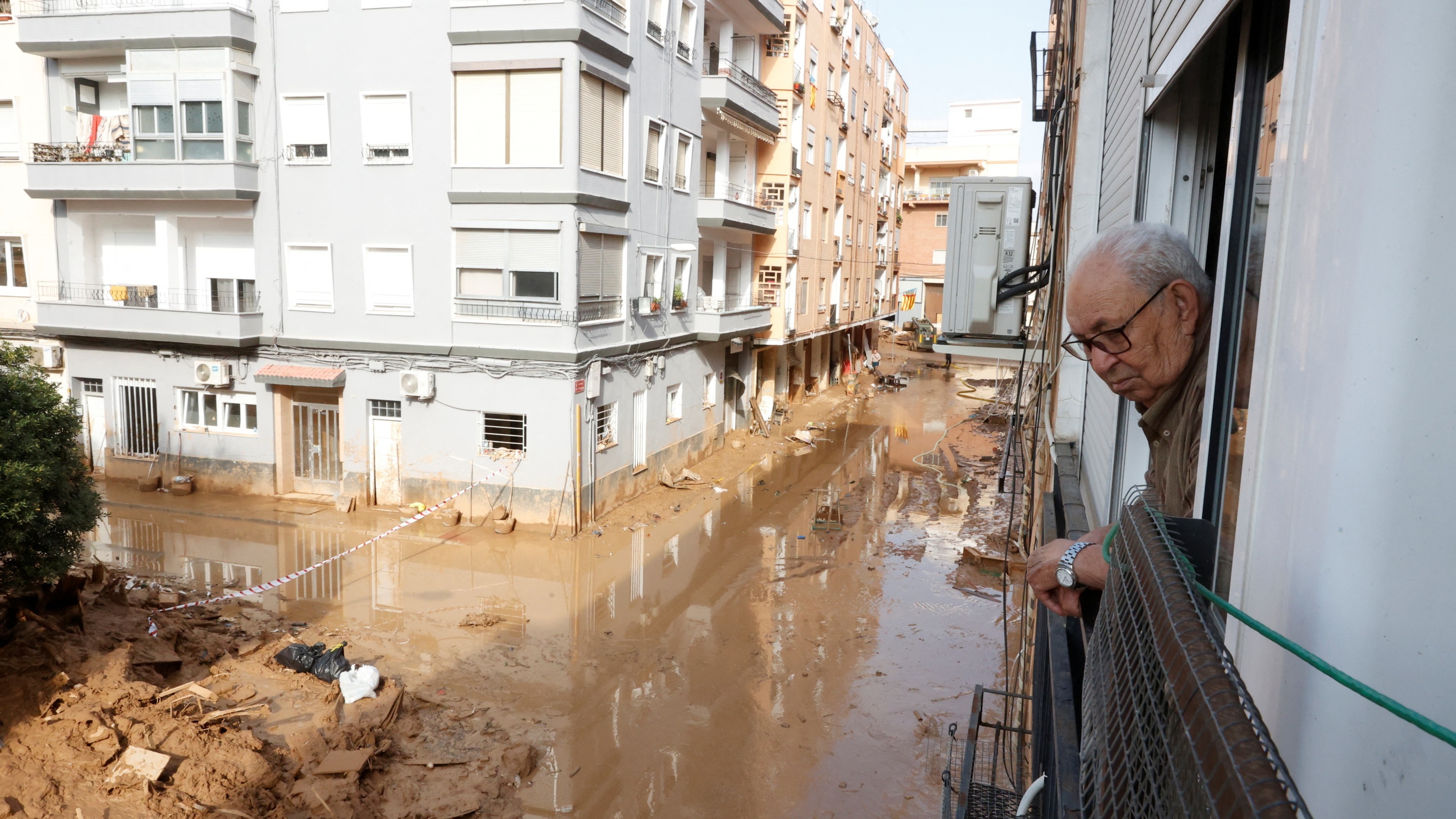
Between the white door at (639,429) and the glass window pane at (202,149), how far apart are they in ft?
30.7

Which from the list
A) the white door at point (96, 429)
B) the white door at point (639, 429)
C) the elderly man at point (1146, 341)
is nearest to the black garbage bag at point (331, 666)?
the white door at point (639, 429)

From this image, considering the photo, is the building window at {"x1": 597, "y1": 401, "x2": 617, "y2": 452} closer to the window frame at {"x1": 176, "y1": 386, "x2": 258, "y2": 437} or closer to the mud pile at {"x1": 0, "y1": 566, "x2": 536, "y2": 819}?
the window frame at {"x1": 176, "y1": 386, "x2": 258, "y2": 437}

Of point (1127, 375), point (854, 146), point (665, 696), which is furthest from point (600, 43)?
point (854, 146)

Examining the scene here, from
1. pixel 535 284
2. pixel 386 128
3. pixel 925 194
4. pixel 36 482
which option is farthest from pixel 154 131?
pixel 925 194

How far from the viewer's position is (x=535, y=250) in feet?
53.7

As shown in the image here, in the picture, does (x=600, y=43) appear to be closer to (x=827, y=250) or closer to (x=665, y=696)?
(x=665, y=696)

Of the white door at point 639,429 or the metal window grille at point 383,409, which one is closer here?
the metal window grille at point 383,409

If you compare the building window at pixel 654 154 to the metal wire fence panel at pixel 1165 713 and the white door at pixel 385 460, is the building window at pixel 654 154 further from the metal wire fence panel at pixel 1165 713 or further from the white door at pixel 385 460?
the metal wire fence panel at pixel 1165 713

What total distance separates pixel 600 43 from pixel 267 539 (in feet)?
35.1

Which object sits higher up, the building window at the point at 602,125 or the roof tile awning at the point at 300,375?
the building window at the point at 602,125

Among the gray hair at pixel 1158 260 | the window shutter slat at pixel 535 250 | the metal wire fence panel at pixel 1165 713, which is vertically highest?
the window shutter slat at pixel 535 250

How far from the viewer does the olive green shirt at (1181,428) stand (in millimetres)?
2504

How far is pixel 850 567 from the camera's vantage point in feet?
52.7

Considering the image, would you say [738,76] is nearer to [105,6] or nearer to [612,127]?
[612,127]
